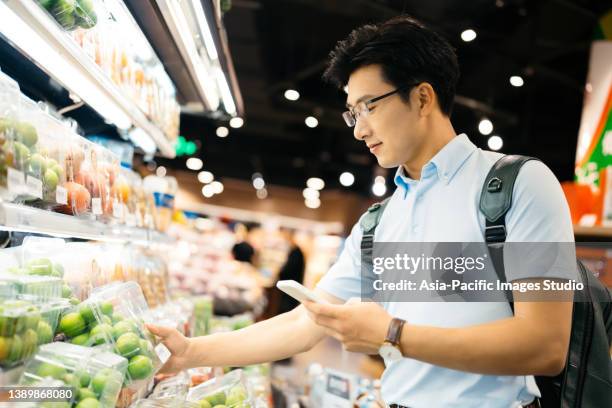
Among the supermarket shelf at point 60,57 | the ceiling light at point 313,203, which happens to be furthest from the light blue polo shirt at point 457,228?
the ceiling light at point 313,203

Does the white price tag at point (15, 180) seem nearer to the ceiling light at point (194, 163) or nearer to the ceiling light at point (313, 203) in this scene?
the ceiling light at point (194, 163)

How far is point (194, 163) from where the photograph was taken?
51.4ft

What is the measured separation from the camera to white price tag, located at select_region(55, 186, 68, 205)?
171 cm

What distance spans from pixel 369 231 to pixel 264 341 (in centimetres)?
54

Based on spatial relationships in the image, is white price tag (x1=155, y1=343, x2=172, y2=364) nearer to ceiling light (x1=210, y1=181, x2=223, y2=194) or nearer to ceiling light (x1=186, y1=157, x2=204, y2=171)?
ceiling light (x1=186, y1=157, x2=204, y2=171)

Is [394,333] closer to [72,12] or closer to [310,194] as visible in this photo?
[72,12]

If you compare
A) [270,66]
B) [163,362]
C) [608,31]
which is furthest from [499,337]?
[270,66]

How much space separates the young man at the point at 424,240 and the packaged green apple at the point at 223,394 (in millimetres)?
97

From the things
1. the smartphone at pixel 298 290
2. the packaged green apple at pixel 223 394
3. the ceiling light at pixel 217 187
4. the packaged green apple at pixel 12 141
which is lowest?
the packaged green apple at pixel 223 394

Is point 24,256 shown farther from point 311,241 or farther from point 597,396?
point 311,241

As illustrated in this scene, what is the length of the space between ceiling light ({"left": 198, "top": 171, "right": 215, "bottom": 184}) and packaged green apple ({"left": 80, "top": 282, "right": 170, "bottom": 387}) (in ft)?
50.9

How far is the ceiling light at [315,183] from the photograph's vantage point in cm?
1647

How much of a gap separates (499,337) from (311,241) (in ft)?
58.6

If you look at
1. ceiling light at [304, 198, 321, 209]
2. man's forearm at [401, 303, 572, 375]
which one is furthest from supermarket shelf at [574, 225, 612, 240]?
ceiling light at [304, 198, 321, 209]
